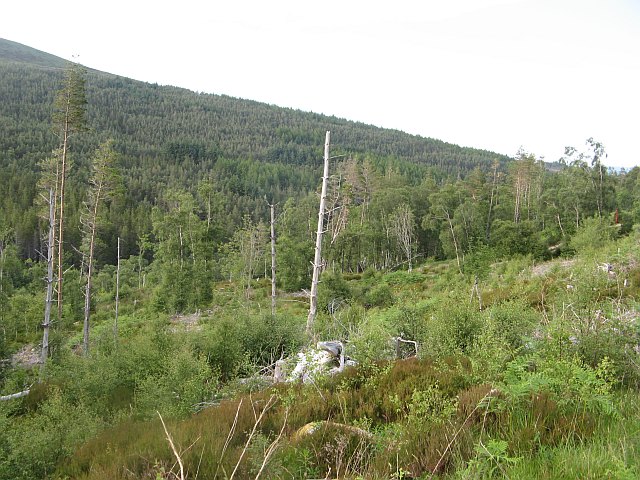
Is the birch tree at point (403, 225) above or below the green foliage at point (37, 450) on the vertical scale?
above

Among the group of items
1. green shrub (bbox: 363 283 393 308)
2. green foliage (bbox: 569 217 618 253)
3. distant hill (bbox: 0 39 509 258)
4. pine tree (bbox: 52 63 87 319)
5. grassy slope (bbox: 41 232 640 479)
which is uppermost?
distant hill (bbox: 0 39 509 258)

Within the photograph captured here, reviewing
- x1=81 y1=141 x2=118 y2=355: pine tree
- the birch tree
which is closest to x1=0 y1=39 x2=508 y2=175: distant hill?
the birch tree

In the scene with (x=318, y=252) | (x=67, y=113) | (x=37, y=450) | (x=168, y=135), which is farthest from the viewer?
(x=168, y=135)

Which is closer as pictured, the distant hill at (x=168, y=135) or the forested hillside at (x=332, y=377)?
the forested hillside at (x=332, y=377)

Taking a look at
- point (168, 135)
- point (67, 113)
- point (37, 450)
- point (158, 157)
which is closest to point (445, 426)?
point (37, 450)

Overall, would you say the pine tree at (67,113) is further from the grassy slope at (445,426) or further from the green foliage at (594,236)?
the green foliage at (594,236)

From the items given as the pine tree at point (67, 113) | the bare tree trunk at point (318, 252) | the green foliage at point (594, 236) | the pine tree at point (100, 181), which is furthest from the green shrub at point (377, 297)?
the pine tree at point (67, 113)

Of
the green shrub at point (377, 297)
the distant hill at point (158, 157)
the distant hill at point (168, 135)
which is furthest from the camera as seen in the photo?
the distant hill at point (168, 135)

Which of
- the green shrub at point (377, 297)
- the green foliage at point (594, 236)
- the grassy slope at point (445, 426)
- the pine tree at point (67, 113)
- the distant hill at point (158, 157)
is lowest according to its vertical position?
the green shrub at point (377, 297)

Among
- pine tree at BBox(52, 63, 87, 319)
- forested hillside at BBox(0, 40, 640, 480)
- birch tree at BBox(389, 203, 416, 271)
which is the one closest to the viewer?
forested hillside at BBox(0, 40, 640, 480)

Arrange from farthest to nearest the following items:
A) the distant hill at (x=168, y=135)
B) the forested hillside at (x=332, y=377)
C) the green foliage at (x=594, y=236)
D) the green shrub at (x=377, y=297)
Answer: the distant hill at (x=168, y=135) < the green foliage at (x=594, y=236) < the green shrub at (x=377, y=297) < the forested hillside at (x=332, y=377)

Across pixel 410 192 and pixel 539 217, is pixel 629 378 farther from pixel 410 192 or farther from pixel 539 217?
pixel 410 192

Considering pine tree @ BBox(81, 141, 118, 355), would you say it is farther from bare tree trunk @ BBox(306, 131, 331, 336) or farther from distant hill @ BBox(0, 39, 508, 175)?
distant hill @ BBox(0, 39, 508, 175)

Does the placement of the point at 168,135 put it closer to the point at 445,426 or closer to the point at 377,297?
the point at 377,297
